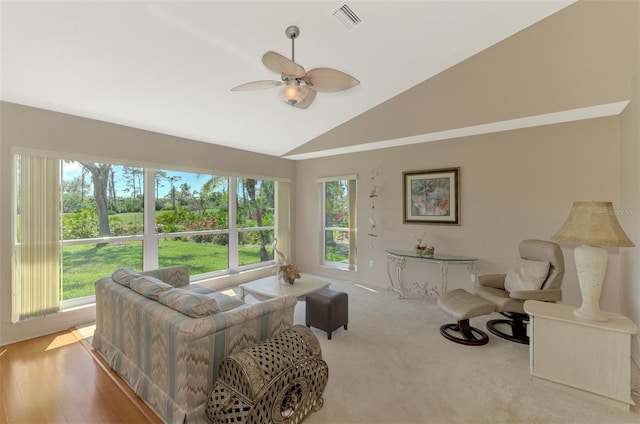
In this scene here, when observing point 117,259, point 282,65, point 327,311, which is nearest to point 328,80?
point 282,65

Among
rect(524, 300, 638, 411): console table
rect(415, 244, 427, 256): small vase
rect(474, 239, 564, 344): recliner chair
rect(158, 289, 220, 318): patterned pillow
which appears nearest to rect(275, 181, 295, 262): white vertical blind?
rect(415, 244, 427, 256): small vase

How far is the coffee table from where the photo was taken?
10.5 ft

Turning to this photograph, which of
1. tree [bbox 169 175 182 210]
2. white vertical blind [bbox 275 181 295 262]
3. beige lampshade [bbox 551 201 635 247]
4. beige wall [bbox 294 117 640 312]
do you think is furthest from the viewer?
white vertical blind [bbox 275 181 295 262]

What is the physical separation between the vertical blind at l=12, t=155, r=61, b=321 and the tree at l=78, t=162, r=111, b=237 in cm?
41

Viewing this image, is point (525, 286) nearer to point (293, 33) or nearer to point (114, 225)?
point (293, 33)

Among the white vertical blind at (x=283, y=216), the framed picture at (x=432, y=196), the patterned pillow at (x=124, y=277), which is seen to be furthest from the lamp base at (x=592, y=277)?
the white vertical blind at (x=283, y=216)

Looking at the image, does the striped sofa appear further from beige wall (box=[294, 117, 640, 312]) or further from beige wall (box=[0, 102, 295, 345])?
beige wall (box=[294, 117, 640, 312])

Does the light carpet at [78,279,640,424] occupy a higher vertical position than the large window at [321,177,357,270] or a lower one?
lower

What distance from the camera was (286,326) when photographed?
2.21 m

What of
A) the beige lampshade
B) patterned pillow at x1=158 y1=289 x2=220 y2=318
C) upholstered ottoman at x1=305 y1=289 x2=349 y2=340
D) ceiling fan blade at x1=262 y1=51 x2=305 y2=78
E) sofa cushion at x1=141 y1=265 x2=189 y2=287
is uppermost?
ceiling fan blade at x1=262 y1=51 x2=305 y2=78

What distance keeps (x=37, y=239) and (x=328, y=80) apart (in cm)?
342

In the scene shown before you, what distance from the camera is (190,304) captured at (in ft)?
6.00

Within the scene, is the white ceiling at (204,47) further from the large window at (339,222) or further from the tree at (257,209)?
the large window at (339,222)

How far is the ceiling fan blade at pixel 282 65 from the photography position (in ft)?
6.36
